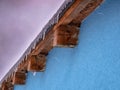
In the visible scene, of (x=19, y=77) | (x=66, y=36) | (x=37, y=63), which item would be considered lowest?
(x=19, y=77)

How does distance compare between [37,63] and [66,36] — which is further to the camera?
[37,63]

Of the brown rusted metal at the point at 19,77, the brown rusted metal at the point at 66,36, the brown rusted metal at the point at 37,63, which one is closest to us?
the brown rusted metal at the point at 66,36

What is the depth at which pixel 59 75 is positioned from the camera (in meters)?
2.50

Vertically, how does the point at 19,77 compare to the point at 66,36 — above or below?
below

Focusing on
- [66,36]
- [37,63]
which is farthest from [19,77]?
[66,36]

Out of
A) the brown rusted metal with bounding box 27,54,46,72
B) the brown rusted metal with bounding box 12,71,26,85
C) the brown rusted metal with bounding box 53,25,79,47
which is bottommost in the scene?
the brown rusted metal with bounding box 12,71,26,85

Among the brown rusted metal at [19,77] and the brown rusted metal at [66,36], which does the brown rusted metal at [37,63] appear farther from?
the brown rusted metal at [66,36]

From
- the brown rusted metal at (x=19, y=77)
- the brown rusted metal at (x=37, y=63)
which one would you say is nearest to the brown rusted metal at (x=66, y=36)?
the brown rusted metal at (x=37, y=63)

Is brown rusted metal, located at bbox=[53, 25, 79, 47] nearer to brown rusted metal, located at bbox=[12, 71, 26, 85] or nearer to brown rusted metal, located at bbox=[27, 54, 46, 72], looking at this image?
brown rusted metal, located at bbox=[27, 54, 46, 72]

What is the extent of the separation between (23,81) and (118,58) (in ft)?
7.04

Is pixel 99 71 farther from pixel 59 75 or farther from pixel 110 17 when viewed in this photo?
pixel 59 75

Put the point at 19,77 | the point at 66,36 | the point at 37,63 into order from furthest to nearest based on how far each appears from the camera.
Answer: the point at 19,77 < the point at 37,63 < the point at 66,36

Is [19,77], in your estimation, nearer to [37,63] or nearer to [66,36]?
[37,63]

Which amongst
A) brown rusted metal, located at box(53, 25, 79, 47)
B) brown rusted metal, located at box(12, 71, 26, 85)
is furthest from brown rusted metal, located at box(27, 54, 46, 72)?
brown rusted metal, located at box(53, 25, 79, 47)
